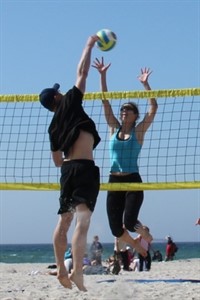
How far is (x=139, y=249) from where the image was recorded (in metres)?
8.32

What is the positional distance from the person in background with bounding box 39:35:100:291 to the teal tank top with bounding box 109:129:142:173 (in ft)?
5.37

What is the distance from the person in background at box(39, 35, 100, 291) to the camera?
614 cm

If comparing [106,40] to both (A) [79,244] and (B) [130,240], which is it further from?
(B) [130,240]

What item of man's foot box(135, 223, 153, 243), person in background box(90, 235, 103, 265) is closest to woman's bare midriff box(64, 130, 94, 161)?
man's foot box(135, 223, 153, 243)

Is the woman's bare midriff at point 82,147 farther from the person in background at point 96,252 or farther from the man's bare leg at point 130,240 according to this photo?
the person in background at point 96,252

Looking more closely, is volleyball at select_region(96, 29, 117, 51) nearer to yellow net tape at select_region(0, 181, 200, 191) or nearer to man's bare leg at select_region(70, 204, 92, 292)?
man's bare leg at select_region(70, 204, 92, 292)

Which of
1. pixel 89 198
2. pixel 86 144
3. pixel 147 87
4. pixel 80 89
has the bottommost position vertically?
pixel 89 198

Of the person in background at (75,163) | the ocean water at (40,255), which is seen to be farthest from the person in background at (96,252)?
the ocean water at (40,255)

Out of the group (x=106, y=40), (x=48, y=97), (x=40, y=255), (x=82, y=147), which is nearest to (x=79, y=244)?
(x=82, y=147)

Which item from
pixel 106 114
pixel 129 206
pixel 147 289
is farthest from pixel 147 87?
pixel 147 289

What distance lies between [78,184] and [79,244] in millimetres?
496

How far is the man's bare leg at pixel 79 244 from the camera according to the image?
6.04 meters

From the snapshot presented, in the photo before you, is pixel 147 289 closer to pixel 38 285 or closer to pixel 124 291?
pixel 124 291

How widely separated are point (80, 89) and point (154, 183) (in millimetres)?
3100
